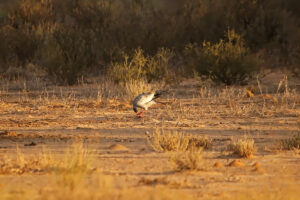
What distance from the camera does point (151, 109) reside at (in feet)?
40.1

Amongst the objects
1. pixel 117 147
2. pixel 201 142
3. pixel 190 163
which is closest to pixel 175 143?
pixel 201 142

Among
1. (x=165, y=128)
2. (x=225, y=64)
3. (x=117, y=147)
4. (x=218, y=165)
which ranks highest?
(x=225, y=64)

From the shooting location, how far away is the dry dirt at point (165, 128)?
19.8 feet

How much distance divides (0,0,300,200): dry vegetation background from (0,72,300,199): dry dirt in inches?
0.9

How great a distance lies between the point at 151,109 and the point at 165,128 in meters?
2.79

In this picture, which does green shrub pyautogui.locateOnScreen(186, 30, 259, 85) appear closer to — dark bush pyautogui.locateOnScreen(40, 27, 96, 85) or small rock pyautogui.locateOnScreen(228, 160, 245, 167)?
dark bush pyautogui.locateOnScreen(40, 27, 96, 85)

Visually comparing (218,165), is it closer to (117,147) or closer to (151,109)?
(117,147)

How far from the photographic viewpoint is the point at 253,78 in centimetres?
1708

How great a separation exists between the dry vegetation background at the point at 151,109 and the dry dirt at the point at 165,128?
0.9 inches

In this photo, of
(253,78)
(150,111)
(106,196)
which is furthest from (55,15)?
(106,196)

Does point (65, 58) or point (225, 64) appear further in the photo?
point (65, 58)

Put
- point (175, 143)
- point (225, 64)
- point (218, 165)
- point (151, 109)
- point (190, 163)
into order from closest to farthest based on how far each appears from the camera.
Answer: point (190, 163) → point (218, 165) → point (175, 143) → point (151, 109) → point (225, 64)

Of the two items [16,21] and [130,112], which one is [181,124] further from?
[16,21]

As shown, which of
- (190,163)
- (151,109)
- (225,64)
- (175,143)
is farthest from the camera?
(225,64)
